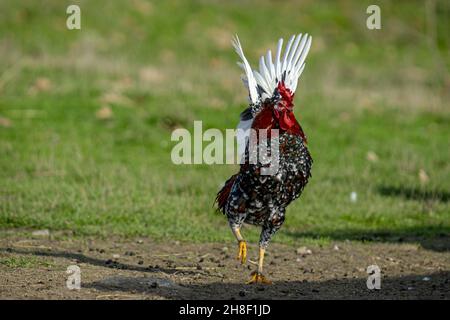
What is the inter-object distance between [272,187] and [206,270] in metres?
1.73

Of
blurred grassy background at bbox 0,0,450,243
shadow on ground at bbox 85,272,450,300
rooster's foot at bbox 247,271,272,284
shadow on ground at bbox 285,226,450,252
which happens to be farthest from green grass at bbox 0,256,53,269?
shadow on ground at bbox 285,226,450,252

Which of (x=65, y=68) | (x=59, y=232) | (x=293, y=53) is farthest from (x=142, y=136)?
(x=293, y=53)

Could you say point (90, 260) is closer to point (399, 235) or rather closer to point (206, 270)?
point (206, 270)

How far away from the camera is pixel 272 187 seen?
8.61 m

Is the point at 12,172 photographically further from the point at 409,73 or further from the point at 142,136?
Result: the point at 409,73

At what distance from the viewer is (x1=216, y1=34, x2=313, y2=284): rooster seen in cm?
861

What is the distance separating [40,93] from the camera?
1945 cm

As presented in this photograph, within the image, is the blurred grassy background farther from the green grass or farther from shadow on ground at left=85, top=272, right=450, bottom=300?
shadow on ground at left=85, top=272, right=450, bottom=300

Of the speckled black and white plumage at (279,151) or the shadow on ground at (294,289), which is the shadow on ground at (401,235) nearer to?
the shadow on ground at (294,289)

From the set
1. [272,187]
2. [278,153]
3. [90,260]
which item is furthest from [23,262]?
[278,153]

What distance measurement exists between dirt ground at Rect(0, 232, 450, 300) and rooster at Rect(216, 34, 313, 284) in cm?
67

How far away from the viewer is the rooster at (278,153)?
339 inches

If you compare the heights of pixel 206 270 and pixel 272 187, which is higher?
pixel 272 187

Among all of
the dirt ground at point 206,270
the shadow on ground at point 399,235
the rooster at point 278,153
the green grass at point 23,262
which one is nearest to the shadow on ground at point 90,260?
the dirt ground at point 206,270
